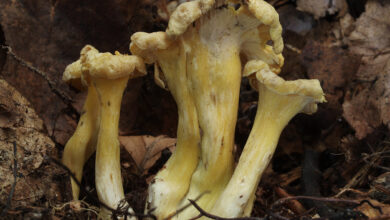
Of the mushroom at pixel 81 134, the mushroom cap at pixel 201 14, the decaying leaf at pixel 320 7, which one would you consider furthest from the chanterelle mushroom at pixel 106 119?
the decaying leaf at pixel 320 7

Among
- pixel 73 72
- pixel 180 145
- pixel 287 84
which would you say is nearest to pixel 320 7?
pixel 287 84

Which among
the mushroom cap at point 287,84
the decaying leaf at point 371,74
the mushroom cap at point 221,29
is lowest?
the decaying leaf at point 371,74

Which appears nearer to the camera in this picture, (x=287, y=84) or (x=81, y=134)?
(x=287, y=84)

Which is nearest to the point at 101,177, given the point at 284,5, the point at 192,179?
the point at 192,179

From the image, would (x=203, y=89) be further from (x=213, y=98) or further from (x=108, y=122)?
(x=108, y=122)

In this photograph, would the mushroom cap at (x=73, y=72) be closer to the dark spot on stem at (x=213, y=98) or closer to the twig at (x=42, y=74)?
the twig at (x=42, y=74)

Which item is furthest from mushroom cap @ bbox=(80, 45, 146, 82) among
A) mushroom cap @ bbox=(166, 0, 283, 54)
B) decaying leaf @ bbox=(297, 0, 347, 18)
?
decaying leaf @ bbox=(297, 0, 347, 18)

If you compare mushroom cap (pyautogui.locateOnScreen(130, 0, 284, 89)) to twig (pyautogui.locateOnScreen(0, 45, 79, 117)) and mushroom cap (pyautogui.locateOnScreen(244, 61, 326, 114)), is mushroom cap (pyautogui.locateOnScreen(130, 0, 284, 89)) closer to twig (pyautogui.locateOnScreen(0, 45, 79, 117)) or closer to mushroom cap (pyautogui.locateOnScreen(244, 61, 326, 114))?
mushroom cap (pyautogui.locateOnScreen(244, 61, 326, 114))
